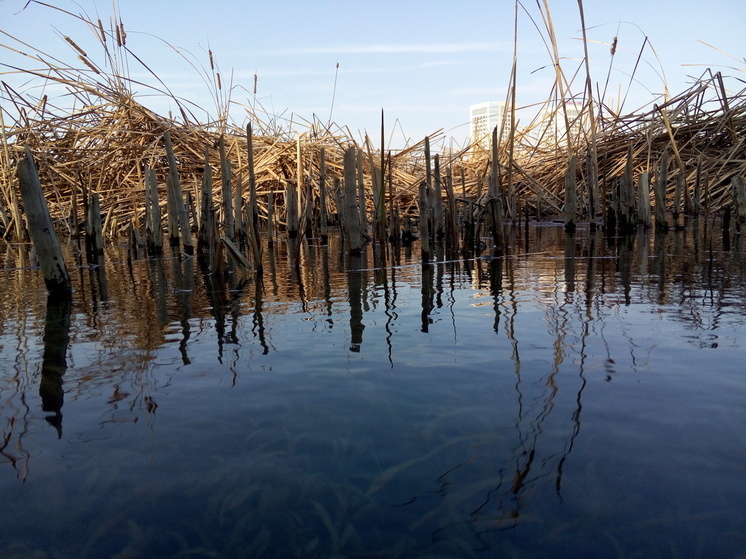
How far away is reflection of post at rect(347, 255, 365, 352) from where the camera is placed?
288cm

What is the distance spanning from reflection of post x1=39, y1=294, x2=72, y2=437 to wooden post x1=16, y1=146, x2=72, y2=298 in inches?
11.0

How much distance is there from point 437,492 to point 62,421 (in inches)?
48.3

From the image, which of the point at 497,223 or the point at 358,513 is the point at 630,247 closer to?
the point at 497,223

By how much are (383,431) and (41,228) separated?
143 inches

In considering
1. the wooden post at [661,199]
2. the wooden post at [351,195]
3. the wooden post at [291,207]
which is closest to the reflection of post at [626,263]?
the wooden post at [661,199]

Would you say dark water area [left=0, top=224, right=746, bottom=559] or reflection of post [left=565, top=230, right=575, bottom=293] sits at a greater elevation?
reflection of post [left=565, top=230, right=575, bottom=293]

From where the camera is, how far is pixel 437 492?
56.2 inches

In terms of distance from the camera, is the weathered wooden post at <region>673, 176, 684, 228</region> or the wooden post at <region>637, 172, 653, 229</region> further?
the weathered wooden post at <region>673, 176, 684, 228</region>

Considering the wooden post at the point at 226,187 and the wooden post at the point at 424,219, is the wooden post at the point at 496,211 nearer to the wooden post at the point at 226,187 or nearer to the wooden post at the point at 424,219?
the wooden post at the point at 424,219

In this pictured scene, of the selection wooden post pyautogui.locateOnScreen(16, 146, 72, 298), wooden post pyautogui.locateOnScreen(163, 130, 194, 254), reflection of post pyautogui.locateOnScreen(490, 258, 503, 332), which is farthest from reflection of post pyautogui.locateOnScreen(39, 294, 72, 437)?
wooden post pyautogui.locateOnScreen(163, 130, 194, 254)

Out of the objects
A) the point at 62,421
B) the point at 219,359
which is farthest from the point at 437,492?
the point at 219,359

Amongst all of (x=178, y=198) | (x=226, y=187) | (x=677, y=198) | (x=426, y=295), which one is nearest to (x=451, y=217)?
(x=226, y=187)

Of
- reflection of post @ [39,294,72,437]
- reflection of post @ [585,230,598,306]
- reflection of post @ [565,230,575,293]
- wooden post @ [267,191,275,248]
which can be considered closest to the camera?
reflection of post @ [39,294,72,437]

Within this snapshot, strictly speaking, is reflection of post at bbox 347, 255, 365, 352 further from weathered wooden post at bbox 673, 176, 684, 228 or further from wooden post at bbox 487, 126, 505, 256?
weathered wooden post at bbox 673, 176, 684, 228
